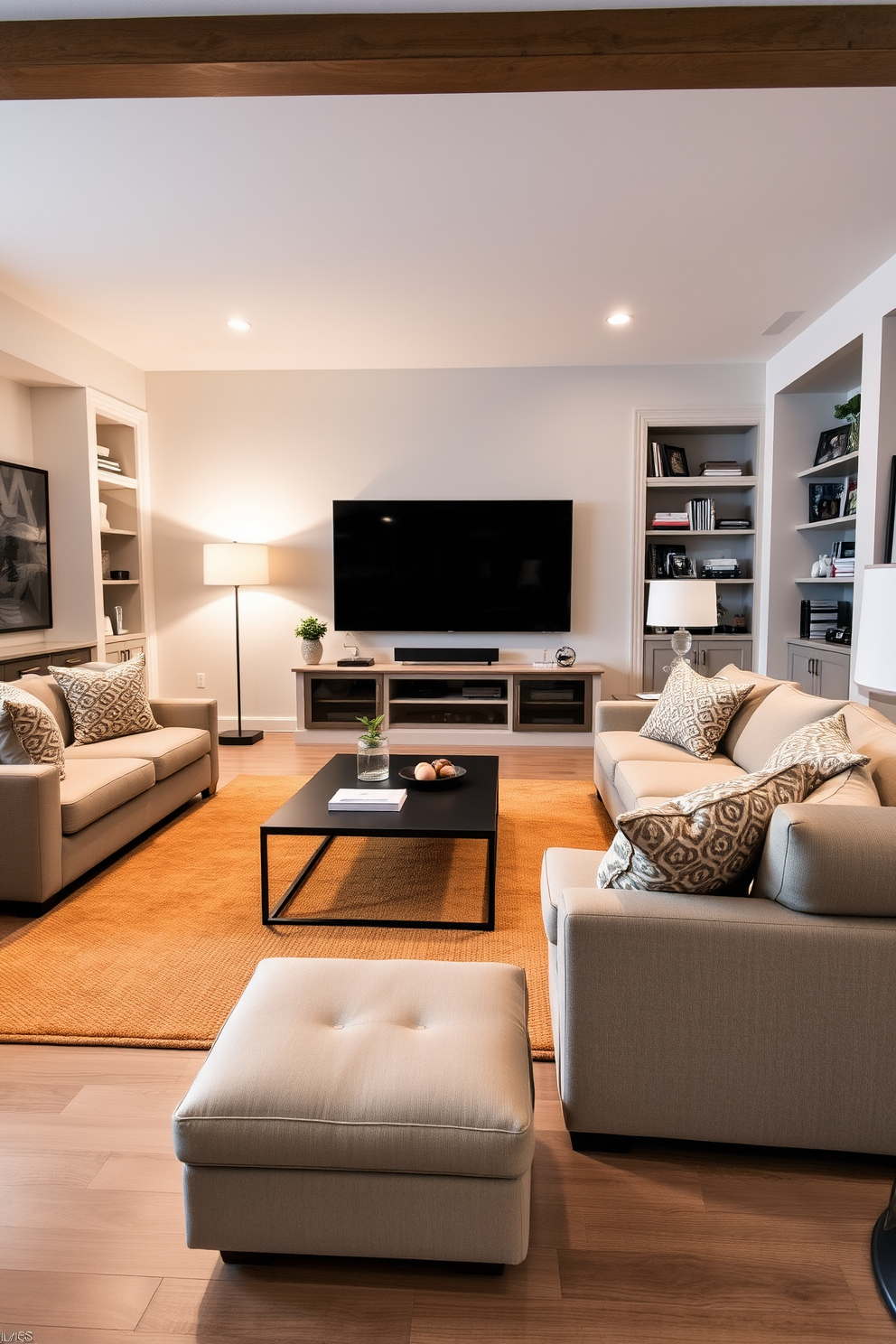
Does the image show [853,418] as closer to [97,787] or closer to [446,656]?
[446,656]

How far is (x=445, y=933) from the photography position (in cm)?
271

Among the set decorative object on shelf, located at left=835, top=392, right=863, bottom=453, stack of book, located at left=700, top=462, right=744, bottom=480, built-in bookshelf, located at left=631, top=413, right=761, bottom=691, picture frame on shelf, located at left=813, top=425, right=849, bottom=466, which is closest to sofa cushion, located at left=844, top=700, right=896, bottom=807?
decorative object on shelf, located at left=835, top=392, right=863, bottom=453

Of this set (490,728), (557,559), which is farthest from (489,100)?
(490,728)

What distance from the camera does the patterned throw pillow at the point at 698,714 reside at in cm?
360

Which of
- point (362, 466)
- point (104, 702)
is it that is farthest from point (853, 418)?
point (104, 702)

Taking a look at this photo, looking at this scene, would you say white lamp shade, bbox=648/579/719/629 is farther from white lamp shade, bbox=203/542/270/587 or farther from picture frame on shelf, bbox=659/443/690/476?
white lamp shade, bbox=203/542/270/587

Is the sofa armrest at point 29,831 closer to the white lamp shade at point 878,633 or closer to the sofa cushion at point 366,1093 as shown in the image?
the sofa cushion at point 366,1093

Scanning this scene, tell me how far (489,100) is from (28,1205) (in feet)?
10.4

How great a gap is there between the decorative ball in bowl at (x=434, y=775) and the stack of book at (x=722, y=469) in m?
3.53

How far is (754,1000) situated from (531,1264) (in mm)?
609

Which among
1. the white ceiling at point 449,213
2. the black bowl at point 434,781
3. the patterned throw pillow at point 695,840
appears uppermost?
the white ceiling at point 449,213

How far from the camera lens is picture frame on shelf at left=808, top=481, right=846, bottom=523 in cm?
537

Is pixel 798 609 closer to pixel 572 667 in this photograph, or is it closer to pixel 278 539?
pixel 572 667

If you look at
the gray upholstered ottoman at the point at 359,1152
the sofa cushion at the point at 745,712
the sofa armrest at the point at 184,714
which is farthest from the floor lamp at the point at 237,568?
the gray upholstered ottoman at the point at 359,1152
